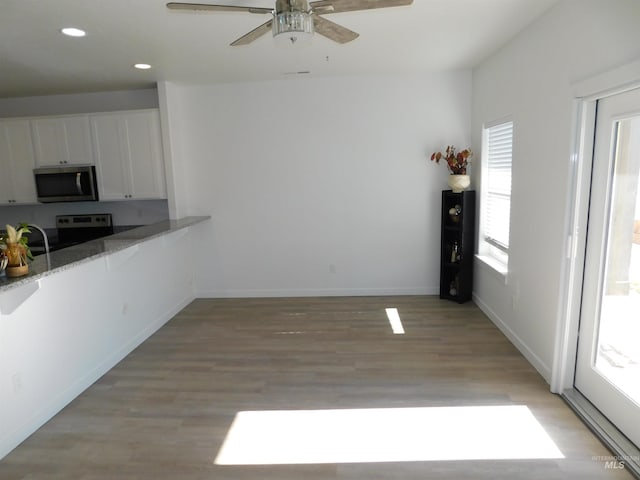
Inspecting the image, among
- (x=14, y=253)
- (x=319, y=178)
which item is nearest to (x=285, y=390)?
(x=14, y=253)

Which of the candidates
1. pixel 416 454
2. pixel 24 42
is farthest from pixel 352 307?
pixel 24 42

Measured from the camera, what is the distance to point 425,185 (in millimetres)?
4734

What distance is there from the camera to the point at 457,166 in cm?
440

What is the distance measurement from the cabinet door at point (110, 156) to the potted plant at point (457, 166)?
11.9 feet

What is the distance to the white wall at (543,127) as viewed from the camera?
224cm

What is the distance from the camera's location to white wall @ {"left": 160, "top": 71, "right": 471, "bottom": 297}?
4.64 m

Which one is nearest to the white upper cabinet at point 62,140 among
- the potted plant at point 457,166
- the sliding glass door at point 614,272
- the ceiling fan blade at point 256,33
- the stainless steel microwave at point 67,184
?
the stainless steel microwave at point 67,184

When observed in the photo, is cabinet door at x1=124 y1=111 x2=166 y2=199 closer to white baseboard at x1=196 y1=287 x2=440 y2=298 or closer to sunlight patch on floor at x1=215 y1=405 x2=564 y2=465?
white baseboard at x1=196 y1=287 x2=440 y2=298

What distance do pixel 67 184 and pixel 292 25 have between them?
4.09m

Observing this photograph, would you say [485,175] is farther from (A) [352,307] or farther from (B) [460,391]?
(B) [460,391]

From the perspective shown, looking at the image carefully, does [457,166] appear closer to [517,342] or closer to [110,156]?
[517,342]

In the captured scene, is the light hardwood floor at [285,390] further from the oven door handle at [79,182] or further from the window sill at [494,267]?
the oven door handle at [79,182]

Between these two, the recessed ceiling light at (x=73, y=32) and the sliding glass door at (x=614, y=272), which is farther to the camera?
the recessed ceiling light at (x=73, y=32)

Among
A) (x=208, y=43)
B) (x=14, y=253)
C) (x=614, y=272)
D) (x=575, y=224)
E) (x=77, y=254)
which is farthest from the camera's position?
(x=208, y=43)
